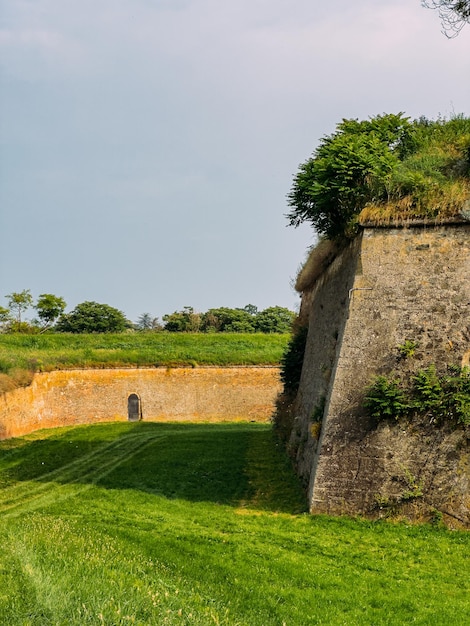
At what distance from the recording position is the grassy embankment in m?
32.0

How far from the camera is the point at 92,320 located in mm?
60000

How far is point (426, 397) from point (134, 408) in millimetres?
25485

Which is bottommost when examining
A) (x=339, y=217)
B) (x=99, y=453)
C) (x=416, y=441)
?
Result: (x=99, y=453)

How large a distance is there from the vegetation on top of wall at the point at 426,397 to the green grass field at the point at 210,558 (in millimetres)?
1843

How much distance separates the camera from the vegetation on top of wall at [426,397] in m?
11.0

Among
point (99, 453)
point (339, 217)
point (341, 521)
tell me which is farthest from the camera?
point (99, 453)

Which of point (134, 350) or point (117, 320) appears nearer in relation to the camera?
point (134, 350)

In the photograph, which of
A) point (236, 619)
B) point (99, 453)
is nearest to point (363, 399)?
point (236, 619)

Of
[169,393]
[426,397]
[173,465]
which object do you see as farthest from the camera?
[169,393]

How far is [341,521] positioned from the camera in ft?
34.7

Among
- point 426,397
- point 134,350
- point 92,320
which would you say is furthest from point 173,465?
point 92,320

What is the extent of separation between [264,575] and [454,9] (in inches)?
495

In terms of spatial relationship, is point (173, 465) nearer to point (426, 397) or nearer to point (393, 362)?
point (393, 362)

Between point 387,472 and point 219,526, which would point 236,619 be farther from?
point 387,472
